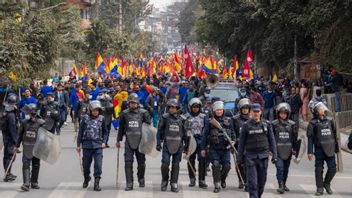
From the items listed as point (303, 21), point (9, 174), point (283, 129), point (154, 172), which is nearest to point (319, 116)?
point (283, 129)

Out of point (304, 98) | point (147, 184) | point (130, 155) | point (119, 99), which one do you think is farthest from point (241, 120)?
point (304, 98)

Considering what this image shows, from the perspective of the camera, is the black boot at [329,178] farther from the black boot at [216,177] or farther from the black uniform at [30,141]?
the black uniform at [30,141]

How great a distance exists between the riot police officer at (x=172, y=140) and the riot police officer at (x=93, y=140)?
39.9 inches

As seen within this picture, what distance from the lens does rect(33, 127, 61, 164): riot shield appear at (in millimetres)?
14609

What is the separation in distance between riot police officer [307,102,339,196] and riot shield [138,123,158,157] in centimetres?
282

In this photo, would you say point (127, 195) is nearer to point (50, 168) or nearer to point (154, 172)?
point (154, 172)

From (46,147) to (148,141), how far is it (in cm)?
181

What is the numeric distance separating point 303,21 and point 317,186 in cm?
1828

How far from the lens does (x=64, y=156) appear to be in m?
20.1

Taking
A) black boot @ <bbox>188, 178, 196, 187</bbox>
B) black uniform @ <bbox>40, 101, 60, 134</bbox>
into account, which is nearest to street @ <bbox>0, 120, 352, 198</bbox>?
black boot @ <bbox>188, 178, 196, 187</bbox>

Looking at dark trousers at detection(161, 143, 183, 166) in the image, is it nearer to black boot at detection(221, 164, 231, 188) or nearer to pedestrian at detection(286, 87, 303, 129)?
black boot at detection(221, 164, 231, 188)

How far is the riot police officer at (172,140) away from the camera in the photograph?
14.5 metres

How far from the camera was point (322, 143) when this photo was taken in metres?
14.1

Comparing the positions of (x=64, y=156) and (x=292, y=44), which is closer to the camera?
(x=64, y=156)
